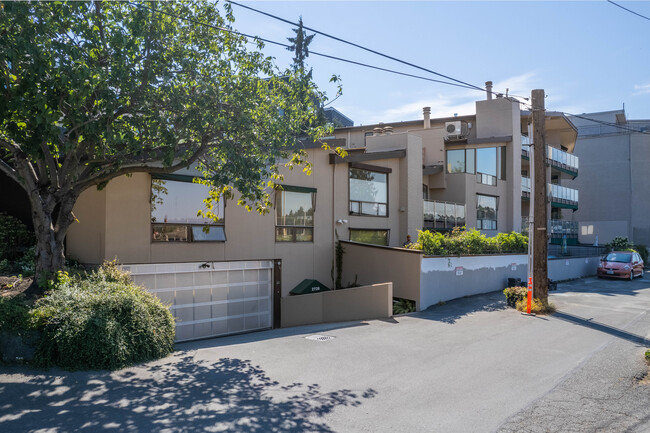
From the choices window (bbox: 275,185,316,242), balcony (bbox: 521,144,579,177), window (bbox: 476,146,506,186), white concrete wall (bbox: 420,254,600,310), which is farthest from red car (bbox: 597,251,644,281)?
window (bbox: 275,185,316,242)

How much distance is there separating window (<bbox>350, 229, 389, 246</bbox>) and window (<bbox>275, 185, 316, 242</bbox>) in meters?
2.36

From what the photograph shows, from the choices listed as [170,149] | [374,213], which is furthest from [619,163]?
[170,149]

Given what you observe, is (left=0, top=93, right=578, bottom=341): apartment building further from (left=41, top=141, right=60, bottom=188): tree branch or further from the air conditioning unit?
(left=41, top=141, right=60, bottom=188): tree branch

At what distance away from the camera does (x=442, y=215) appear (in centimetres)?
2441

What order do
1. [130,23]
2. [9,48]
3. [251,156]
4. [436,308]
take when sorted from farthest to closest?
Result: [436,308] < [251,156] < [130,23] < [9,48]

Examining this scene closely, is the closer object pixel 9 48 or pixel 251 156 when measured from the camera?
pixel 9 48

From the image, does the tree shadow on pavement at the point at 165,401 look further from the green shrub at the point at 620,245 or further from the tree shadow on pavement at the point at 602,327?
the green shrub at the point at 620,245

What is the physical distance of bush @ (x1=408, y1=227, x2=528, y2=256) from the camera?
1690cm

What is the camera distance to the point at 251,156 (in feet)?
36.6

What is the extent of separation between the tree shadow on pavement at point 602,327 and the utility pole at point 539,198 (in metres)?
0.76

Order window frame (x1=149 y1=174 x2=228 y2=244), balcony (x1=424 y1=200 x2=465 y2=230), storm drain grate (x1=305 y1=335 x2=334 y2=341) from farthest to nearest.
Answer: balcony (x1=424 y1=200 x2=465 y2=230), window frame (x1=149 y1=174 x2=228 y2=244), storm drain grate (x1=305 y1=335 x2=334 y2=341)

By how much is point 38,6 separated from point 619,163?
46987mm

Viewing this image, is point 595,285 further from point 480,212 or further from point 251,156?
point 251,156

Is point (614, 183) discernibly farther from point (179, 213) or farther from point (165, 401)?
point (165, 401)
